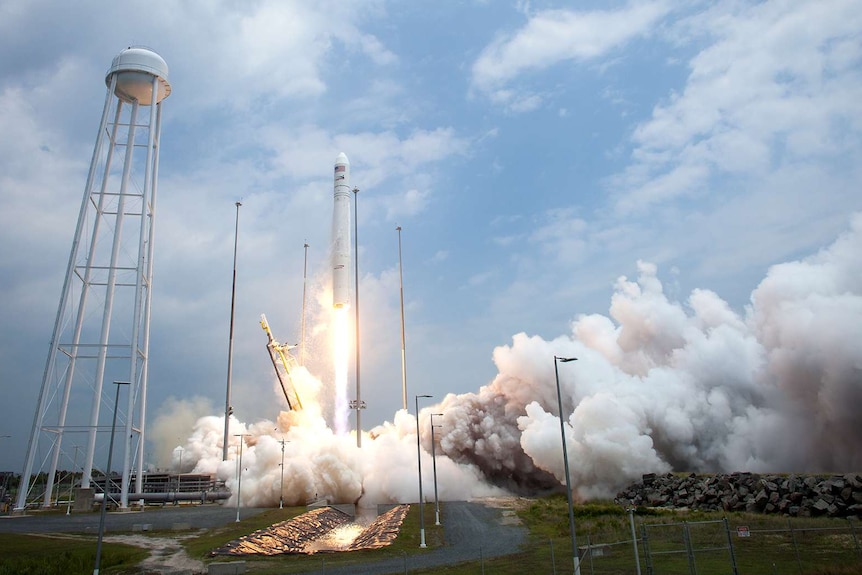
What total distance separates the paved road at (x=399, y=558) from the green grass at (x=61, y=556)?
16.9 ft

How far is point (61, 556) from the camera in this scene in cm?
3391

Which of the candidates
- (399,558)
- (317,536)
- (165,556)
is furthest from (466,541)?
(165,556)

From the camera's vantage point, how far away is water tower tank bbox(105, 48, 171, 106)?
63.5m

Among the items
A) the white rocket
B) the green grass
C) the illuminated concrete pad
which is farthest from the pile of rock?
the green grass

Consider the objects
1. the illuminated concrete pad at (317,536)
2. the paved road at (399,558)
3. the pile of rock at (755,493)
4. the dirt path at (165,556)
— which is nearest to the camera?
Answer: the dirt path at (165,556)

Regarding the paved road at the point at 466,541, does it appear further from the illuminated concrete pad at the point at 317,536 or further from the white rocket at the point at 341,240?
the white rocket at the point at 341,240

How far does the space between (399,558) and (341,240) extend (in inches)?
1545

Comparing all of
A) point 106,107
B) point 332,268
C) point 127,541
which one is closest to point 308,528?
A: point 127,541

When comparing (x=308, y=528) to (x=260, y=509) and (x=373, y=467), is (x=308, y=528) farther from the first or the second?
(x=373, y=467)

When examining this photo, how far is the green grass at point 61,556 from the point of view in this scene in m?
31.8

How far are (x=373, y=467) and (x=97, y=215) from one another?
1433 inches

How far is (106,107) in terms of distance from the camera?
210 feet

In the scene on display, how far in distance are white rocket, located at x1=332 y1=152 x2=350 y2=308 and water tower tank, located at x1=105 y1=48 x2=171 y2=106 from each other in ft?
64.6

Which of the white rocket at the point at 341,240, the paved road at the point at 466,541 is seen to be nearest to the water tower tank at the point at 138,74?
the white rocket at the point at 341,240
